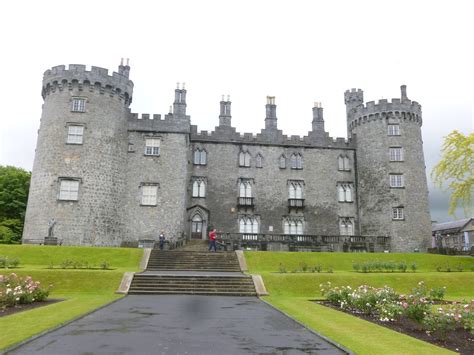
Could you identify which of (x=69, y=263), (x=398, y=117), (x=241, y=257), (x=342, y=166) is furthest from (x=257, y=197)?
(x=69, y=263)

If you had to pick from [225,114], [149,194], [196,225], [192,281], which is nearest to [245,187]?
[196,225]

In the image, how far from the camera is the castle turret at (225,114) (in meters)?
43.4

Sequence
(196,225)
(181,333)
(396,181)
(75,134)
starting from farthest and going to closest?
(396,181)
(196,225)
(75,134)
(181,333)

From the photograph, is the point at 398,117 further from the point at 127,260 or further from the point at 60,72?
the point at 60,72

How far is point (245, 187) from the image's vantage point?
42.3 meters

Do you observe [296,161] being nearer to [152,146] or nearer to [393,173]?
[393,173]

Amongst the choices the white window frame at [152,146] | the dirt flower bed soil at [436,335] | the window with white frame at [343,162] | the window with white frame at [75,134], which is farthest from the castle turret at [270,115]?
the dirt flower bed soil at [436,335]

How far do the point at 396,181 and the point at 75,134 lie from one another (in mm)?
31367

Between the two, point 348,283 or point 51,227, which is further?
point 51,227

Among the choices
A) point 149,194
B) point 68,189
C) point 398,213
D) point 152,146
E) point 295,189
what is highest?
point 152,146

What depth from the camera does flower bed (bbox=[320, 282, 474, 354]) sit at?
11195 mm

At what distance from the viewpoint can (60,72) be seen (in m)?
35.9

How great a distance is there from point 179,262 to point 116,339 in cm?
1784

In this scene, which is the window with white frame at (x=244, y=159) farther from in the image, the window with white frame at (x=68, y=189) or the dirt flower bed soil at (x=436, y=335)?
the dirt flower bed soil at (x=436, y=335)
